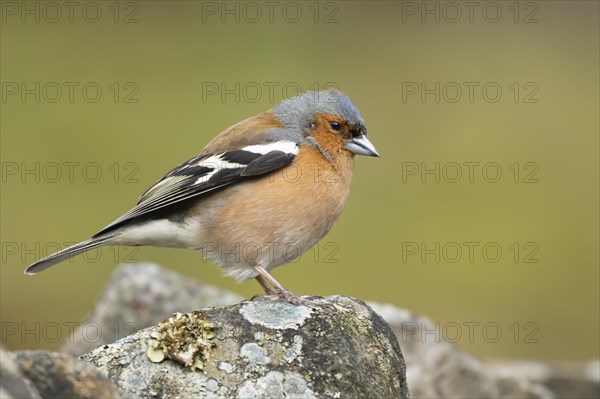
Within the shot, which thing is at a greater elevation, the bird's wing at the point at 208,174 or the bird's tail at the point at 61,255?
the bird's wing at the point at 208,174

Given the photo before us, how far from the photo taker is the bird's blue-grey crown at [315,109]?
23.5 ft

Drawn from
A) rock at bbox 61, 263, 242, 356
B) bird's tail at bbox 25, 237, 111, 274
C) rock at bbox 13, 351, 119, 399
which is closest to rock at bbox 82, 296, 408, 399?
rock at bbox 13, 351, 119, 399

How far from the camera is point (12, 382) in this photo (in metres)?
3.31

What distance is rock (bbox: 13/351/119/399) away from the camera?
11.5 feet

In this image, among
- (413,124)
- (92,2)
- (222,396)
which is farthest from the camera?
(92,2)

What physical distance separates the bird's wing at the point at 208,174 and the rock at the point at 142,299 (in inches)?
46.7

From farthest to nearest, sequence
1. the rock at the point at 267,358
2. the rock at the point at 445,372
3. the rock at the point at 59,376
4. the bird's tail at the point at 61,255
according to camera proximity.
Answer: the rock at the point at 445,372, the bird's tail at the point at 61,255, the rock at the point at 267,358, the rock at the point at 59,376

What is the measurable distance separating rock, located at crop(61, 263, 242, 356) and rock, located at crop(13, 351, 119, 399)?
13.2ft

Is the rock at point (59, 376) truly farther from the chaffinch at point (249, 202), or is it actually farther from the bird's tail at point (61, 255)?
the bird's tail at point (61, 255)

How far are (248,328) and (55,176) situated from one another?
1151 cm

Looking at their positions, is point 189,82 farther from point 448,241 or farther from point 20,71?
point 448,241

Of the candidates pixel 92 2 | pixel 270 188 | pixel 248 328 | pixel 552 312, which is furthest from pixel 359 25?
pixel 248 328

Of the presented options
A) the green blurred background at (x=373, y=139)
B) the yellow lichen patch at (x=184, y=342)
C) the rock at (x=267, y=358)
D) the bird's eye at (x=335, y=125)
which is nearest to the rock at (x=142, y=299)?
the bird's eye at (x=335, y=125)

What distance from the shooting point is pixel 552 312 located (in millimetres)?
12594
